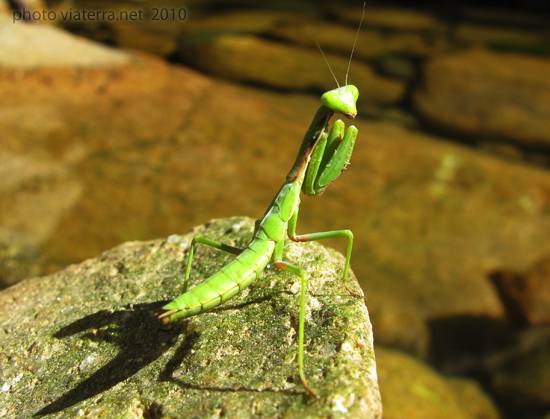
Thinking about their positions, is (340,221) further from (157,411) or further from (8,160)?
(8,160)

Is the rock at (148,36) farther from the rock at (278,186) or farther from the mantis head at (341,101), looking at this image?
the mantis head at (341,101)

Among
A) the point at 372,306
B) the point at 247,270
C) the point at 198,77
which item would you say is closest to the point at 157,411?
the point at 247,270

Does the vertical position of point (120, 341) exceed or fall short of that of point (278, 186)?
it exceeds it

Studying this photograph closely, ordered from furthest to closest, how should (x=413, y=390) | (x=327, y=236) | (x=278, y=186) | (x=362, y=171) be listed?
(x=362, y=171) < (x=278, y=186) < (x=413, y=390) < (x=327, y=236)

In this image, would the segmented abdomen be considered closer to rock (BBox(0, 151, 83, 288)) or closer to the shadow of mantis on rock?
the shadow of mantis on rock

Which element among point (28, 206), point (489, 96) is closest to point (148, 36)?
point (28, 206)

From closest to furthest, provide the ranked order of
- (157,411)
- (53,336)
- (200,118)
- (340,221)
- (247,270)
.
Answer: (157,411)
(247,270)
(53,336)
(340,221)
(200,118)

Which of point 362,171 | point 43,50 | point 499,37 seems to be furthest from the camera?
point 499,37

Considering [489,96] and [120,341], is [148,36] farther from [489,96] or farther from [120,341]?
[120,341]
